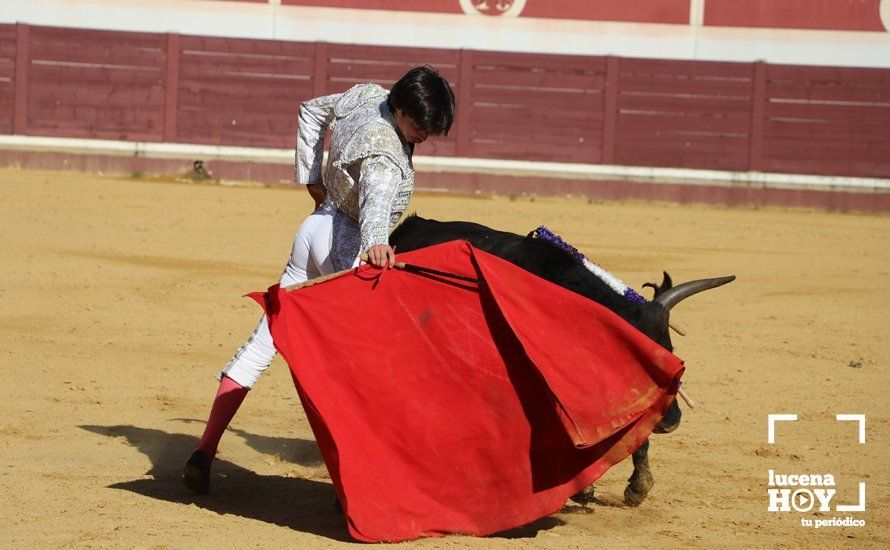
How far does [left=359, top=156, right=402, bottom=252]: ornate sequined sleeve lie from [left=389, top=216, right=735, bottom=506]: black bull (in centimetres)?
52

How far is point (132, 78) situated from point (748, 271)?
7535 mm

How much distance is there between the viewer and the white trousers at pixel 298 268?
10.2ft

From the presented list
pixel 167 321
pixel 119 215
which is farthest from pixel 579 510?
pixel 119 215

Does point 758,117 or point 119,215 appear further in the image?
point 758,117

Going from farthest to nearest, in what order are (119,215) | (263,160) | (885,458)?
(263,160), (119,215), (885,458)

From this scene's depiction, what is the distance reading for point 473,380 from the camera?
297 centimetres

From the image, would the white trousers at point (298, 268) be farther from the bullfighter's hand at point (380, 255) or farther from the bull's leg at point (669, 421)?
the bull's leg at point (669, 421)

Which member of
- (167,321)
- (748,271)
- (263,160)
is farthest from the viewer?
(263,160)

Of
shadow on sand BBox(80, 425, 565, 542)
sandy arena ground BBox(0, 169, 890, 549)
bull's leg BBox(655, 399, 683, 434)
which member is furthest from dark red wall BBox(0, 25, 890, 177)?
bull's leg BBox(655, 399, 683, 434)

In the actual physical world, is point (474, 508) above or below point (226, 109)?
below

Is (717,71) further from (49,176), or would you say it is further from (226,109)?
(49,176)

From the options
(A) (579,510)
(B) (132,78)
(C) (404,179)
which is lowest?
(A) (579,510)

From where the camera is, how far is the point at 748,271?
793cm
